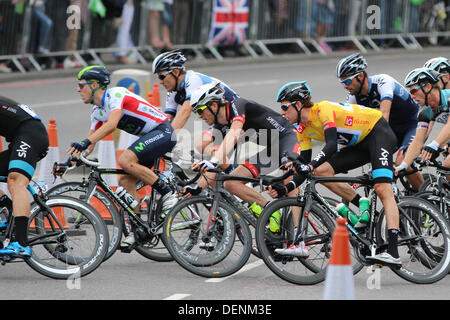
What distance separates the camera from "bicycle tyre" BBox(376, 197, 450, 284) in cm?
877

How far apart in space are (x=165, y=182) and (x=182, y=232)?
2.54 feet

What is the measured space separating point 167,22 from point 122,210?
41.5 ft

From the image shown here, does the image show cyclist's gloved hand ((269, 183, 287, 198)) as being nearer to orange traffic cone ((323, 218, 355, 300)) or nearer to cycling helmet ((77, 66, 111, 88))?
cycling helmet ((77, 66, 111, 88))

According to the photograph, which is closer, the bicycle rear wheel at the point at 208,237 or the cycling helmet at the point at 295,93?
the bicycle rear wheel at the point at 208,237

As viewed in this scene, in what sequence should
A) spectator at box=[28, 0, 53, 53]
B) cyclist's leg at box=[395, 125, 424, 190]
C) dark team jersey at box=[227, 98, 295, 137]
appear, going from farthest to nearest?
spectator at box=[28, 0, 53, 53], cyclist's leg at box=[395, 125, 424, 190], dark team jersey at box=[227, 98, 295, 137]

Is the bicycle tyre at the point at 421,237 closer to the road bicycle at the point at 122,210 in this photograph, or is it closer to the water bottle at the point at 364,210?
the water bottle at the point at 364,210

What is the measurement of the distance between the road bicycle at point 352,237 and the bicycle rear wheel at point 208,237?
32 cm

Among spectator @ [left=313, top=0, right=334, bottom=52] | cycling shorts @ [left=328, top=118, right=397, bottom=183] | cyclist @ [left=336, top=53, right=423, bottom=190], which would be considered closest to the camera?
cycling shorts @ [left=328, top=118, right=397, bottom=183]

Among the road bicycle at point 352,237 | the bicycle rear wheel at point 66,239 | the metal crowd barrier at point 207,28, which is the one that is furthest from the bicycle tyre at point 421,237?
the metal crowd barrier at point 207,28

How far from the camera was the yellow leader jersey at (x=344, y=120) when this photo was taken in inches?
354

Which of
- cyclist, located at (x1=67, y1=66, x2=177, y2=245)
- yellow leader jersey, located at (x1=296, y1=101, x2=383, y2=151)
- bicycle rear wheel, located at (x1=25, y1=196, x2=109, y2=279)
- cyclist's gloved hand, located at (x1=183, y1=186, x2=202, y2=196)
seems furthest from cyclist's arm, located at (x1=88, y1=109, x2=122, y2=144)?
yellow leader jersey, located at (x1=296, y1=101, x2=383, y2=151)

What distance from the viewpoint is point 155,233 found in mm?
9422

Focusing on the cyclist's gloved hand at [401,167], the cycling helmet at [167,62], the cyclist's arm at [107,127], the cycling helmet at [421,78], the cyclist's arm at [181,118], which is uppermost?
the cycling helmet at [421,78]

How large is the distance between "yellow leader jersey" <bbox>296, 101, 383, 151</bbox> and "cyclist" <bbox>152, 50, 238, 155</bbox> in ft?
5.44
